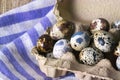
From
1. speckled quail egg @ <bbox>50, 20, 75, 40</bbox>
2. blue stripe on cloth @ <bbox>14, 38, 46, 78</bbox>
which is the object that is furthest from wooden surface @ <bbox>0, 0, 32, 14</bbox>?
speckled quail egg @ <bbox>50, 20, 75, 40</bbox>

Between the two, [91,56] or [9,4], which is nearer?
[91,56]

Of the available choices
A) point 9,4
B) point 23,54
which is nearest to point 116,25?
point 23,54

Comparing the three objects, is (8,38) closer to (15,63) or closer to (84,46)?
(15,63)

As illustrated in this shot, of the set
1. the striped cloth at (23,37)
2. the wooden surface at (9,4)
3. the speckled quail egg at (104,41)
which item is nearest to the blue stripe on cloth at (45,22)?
the striped cloth at (23,37)

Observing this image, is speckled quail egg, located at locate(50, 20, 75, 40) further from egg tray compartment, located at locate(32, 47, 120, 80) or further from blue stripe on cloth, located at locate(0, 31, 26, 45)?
blue stripe on cloth, located at locate(0, 31, 26, 45)

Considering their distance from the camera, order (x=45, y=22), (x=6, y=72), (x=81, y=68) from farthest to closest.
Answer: (x=45, y=22)
(x=6, y=72)
(x=81, y=68)

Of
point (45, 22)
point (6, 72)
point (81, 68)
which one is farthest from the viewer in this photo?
point (45, 22)
